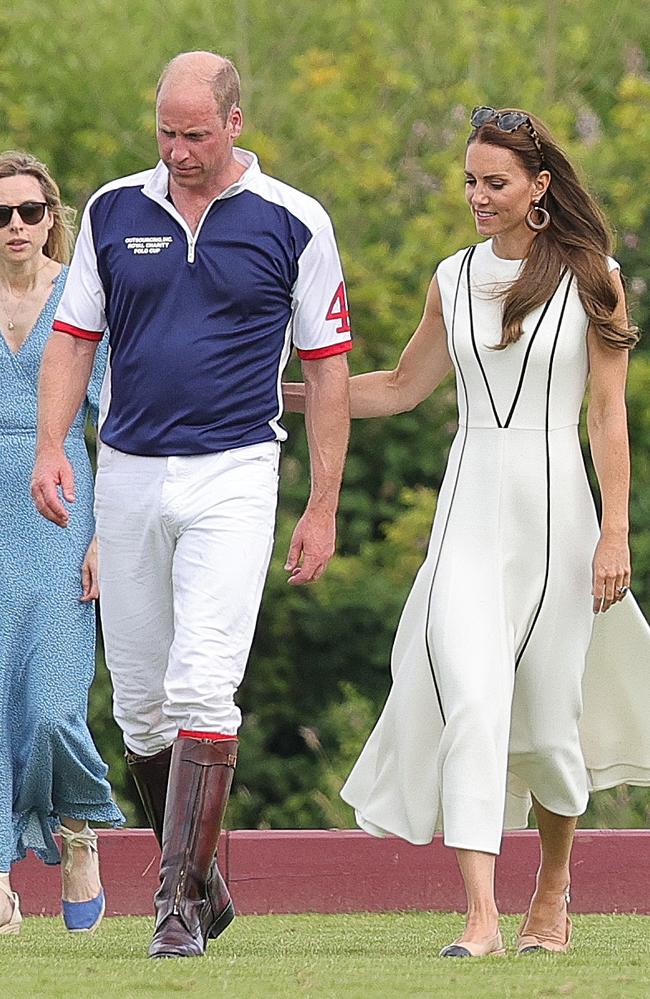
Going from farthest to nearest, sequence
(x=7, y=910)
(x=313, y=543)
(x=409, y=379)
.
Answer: (x=7, y=910)
(x=409, y=379)
(x=313, y=543)

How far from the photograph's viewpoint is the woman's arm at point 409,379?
5422mm

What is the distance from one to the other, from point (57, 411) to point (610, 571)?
4.40ft

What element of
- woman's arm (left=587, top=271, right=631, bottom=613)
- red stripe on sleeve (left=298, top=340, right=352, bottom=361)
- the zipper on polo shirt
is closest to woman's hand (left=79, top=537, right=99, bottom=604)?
red stripe on sleeve (left=298, top=340, right=352, bottom=361)

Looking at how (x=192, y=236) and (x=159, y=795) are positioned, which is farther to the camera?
(x=159, y=795)

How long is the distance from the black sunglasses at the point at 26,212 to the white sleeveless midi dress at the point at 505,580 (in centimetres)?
142

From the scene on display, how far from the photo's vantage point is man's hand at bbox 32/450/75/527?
5008mm

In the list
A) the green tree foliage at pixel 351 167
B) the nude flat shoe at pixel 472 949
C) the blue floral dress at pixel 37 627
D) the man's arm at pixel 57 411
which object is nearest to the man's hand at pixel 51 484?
the man's arm at pixel 57 411

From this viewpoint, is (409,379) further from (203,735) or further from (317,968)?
→ (317,968)

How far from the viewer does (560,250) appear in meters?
5.18

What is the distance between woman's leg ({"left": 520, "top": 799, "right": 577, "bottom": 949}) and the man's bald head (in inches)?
71.4

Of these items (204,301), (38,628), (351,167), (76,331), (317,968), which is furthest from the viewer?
(351,167)

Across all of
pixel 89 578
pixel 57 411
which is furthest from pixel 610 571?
pixel 89 578

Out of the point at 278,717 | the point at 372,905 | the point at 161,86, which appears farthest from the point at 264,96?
the point at 161,86

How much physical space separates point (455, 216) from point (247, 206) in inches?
271
